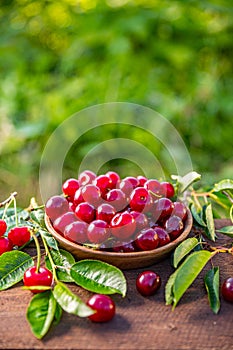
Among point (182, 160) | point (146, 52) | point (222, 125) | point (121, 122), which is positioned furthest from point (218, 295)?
point (146, 52)

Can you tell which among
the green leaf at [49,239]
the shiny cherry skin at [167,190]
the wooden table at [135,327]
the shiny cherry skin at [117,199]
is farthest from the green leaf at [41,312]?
the shiny cherry skin at [167,190]

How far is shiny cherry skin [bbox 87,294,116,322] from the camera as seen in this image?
795 mm

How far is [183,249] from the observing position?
3.03 feet

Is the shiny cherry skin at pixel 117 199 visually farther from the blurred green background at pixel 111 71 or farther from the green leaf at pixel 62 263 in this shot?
the blurred green background at pixel 111 71

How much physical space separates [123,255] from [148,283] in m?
0.07

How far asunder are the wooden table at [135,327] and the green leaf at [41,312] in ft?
0.04

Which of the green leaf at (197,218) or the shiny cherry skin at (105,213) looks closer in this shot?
the shiny cherry skin at (105,213)

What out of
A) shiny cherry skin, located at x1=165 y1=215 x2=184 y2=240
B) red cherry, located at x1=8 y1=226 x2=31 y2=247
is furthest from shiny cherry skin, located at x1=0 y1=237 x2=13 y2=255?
shiny cherry skin, located at x1=165 y1=215 x2=184 y2=240

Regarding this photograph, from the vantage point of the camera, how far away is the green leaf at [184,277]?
83 centimetres

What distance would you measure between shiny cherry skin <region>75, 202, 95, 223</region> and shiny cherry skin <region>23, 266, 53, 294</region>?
13cm

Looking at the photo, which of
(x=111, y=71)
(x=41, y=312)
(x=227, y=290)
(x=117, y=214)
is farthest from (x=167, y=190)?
(x=111, y=71)

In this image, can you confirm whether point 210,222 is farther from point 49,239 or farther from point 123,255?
point 49,239

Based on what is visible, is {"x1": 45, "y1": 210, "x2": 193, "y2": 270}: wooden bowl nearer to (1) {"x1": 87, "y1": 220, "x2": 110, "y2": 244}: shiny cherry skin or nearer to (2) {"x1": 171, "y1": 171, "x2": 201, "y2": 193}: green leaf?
(1) {"x1": 87, "y1": 220, "x2": 110, "y2": 244}: shiny cherry skin

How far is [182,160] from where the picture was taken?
7.18ft
